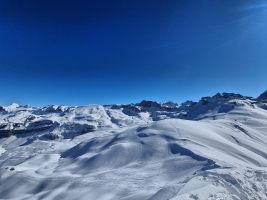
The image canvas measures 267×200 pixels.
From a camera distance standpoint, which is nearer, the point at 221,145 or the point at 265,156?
the point at 221,145

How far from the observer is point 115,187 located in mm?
28000

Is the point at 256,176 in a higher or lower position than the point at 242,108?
lower

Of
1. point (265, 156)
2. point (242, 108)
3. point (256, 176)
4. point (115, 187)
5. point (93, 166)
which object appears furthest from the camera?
point (242, 108)

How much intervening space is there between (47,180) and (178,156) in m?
13.4

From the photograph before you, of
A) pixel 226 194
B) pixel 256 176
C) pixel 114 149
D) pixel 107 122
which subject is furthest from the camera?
pixel 107 122

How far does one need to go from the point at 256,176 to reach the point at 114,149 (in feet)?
80.4

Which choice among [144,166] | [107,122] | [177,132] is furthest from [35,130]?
[144,166]

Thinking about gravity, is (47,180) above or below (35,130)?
below

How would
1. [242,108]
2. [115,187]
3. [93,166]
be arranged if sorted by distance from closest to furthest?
[115,187] < [93,166] < [242,108]

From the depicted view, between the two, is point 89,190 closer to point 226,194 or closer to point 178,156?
point 178,156

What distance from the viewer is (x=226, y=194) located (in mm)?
18094

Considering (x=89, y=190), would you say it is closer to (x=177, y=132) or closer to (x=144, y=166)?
(x=144, y=166)

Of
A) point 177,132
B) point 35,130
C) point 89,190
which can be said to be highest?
point 35,130

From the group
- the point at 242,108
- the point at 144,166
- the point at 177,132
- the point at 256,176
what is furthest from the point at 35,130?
the point at 256,176
